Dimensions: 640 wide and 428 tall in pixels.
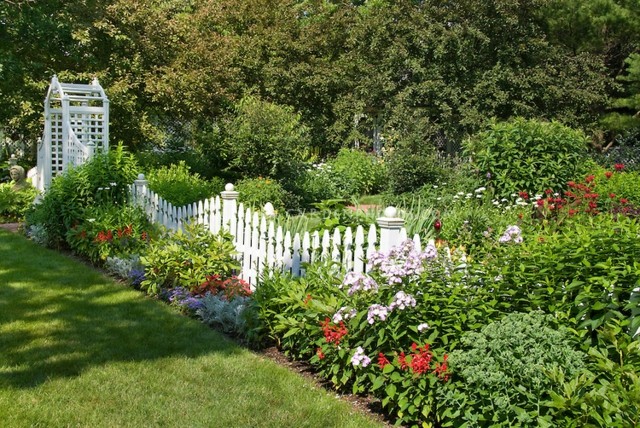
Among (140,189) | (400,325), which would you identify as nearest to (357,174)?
(140,189)

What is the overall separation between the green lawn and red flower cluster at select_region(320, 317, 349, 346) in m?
0.35

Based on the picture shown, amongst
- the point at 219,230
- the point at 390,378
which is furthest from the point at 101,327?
the point at 390,378

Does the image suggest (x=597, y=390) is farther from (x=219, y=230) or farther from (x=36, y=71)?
(x=36, y=71)

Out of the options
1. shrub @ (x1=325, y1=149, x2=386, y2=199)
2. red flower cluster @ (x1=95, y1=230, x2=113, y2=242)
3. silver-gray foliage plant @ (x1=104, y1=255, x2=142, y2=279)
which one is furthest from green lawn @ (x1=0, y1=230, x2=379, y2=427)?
shrub @ (x1=325, y1=149, x2=386, y2=199)

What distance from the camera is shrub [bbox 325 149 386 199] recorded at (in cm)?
1498

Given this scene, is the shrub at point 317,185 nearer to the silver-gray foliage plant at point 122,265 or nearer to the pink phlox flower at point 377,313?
the silver-gray foliage plant at point 122,265

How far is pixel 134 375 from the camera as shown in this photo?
4.18m

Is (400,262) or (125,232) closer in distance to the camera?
(400,262)

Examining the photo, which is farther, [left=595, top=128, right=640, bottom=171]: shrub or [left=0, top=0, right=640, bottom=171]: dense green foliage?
[left=595, top=128, right=640, bottom=171]: shrub

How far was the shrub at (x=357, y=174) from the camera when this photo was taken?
1498cm

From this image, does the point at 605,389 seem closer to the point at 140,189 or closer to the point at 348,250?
the point at 348,250

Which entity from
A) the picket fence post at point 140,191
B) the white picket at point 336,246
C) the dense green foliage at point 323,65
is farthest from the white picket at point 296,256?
the dense green foliage at point 323,65

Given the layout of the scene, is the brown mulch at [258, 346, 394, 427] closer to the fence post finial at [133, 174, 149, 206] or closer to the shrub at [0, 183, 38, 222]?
the fence post finial at [133, 174, 149, 206]

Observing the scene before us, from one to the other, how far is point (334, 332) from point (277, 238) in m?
1.68
